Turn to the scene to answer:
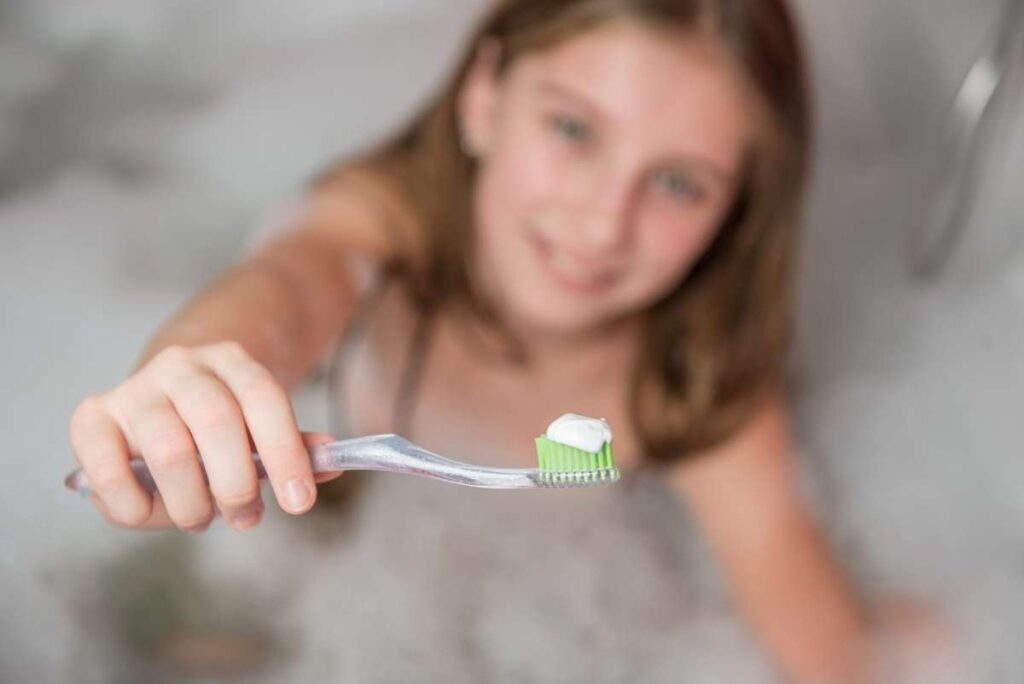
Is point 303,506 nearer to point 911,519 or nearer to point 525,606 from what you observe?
→ point 525,606

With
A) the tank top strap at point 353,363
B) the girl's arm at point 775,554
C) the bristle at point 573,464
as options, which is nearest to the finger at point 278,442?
the bristle at point 573,464

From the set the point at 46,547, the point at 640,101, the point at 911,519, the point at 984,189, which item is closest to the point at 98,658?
the point at 46,547

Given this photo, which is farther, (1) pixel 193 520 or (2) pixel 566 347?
(2) pixel 566 347

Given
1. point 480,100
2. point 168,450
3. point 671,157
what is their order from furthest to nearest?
point 480,100
point 671,157
point 168,450

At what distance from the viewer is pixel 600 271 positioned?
2.91 feet

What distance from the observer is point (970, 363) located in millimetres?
1143

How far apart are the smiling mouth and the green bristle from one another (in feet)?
1.44

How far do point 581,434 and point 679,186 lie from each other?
427mm

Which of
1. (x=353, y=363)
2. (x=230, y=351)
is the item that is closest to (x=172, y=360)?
(x=230, y=351)

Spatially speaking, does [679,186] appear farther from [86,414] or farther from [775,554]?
[86,414]

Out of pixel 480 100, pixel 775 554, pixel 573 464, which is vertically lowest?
pixel 573 464

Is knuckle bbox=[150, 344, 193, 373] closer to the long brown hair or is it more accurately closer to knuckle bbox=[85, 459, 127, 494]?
knuckle bbox=[85, 459, 127, 494]

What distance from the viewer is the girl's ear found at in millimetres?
923

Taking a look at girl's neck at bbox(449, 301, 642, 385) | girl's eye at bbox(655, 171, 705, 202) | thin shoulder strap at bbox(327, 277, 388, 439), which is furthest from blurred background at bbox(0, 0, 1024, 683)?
girl's eye at bbox(655, 171, 705, 202)
